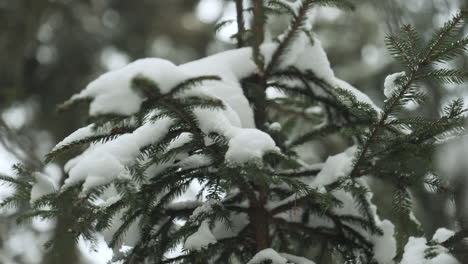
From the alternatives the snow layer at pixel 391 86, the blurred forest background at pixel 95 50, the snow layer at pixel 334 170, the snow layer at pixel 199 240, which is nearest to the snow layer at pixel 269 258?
the snow layer at pixel 199 240

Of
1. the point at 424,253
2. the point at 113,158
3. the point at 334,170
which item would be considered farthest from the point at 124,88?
the point at 424,253

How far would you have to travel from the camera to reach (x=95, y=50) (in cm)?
694

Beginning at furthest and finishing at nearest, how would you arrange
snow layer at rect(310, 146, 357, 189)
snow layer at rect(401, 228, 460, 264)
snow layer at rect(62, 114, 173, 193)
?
snow layer at rect(310, 146, 357, 189), snow layer at rect(401, 228, 460, 264), snow layer at rect(62, 114, 173, 193)

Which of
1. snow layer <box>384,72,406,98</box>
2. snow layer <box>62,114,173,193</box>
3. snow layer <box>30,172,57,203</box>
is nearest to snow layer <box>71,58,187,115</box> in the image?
snow layer <box>62,114,173,193</box>

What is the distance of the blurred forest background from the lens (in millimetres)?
5348

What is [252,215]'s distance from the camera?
6.37 feet

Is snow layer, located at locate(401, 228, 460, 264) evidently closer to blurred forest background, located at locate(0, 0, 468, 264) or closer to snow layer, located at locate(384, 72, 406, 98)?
snow layer, located at locate(384, 72, 406, 98)

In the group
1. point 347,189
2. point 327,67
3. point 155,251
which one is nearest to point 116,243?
point 155,251

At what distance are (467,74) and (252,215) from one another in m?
0.96

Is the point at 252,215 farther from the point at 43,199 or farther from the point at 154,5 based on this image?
the point at 154,5

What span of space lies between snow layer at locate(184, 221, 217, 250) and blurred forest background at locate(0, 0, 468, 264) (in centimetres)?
327

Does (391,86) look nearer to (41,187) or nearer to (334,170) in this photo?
(334,170)

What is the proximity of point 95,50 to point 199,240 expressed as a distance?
5903 mm

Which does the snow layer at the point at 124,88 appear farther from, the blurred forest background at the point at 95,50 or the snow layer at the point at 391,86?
the blurred forest background at the point at 95,50
